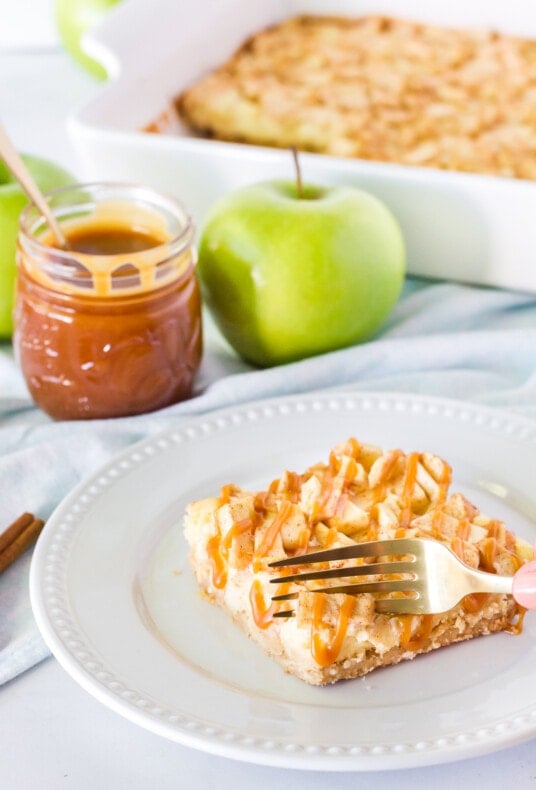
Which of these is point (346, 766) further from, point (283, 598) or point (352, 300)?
point (352, 300)

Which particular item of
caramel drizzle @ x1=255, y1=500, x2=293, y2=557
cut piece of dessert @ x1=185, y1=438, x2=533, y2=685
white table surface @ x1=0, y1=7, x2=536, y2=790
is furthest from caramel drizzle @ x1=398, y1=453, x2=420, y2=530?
white table surface @ x1=0, y1=7, x2=536, y2=790

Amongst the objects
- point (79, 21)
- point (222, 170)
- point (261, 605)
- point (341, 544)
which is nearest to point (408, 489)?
point (341, 544)

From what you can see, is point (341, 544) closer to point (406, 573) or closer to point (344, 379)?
point (406, 573)

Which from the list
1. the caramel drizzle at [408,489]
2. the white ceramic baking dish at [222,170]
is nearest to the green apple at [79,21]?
the white ceramic baking dish at [222,170]

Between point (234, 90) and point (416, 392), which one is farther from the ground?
point (234, 90)

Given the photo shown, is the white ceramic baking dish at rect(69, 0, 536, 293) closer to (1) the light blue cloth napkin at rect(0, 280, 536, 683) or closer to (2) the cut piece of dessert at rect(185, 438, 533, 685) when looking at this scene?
(1) the light blue cloth napkin at rect(0, 280, 536, 683)

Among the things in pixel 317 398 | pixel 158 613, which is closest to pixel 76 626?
pixel 158 613

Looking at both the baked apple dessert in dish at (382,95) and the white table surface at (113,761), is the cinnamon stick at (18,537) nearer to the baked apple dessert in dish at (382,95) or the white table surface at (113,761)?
the white table surface at (113,761)
